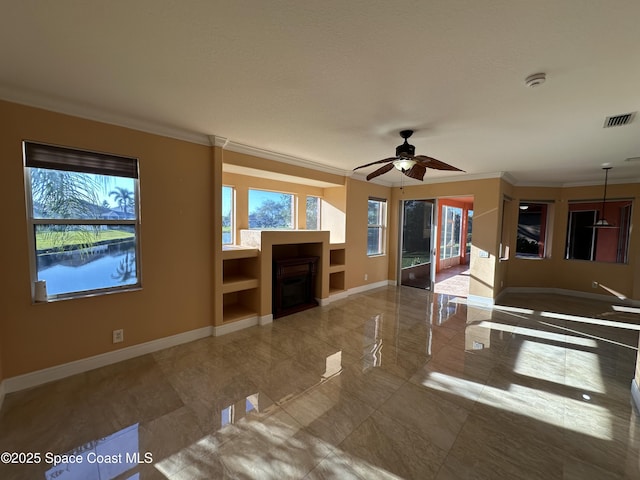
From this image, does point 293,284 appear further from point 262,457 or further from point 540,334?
point 540,334

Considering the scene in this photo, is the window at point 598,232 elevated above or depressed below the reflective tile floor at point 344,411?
above

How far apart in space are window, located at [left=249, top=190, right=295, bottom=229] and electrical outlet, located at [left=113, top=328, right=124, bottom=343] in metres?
2.41

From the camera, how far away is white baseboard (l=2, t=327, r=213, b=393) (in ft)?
7.64

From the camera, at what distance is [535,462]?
1699mm

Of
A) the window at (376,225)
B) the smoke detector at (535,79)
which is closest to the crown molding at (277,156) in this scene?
the window at (376,225)

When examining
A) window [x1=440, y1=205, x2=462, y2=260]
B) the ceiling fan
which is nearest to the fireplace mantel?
the ceiling fan

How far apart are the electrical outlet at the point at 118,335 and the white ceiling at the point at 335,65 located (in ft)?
7.01

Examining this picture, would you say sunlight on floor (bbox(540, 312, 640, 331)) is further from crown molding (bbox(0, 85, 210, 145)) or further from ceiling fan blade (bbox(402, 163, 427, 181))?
crown molding (bbox(0, 85, 210, 145))

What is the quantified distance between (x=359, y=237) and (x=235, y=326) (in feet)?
10.0

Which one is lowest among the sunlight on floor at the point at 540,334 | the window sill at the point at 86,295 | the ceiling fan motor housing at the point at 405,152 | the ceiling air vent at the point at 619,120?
the sunlight on floor at the point at 540,334

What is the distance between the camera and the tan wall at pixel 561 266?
5387 millimetres

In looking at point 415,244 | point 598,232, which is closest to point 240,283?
point 415,244

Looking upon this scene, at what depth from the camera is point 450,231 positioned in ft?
29.4

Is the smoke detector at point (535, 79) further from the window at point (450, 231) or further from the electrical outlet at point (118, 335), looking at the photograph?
the window at point (450, 231)
